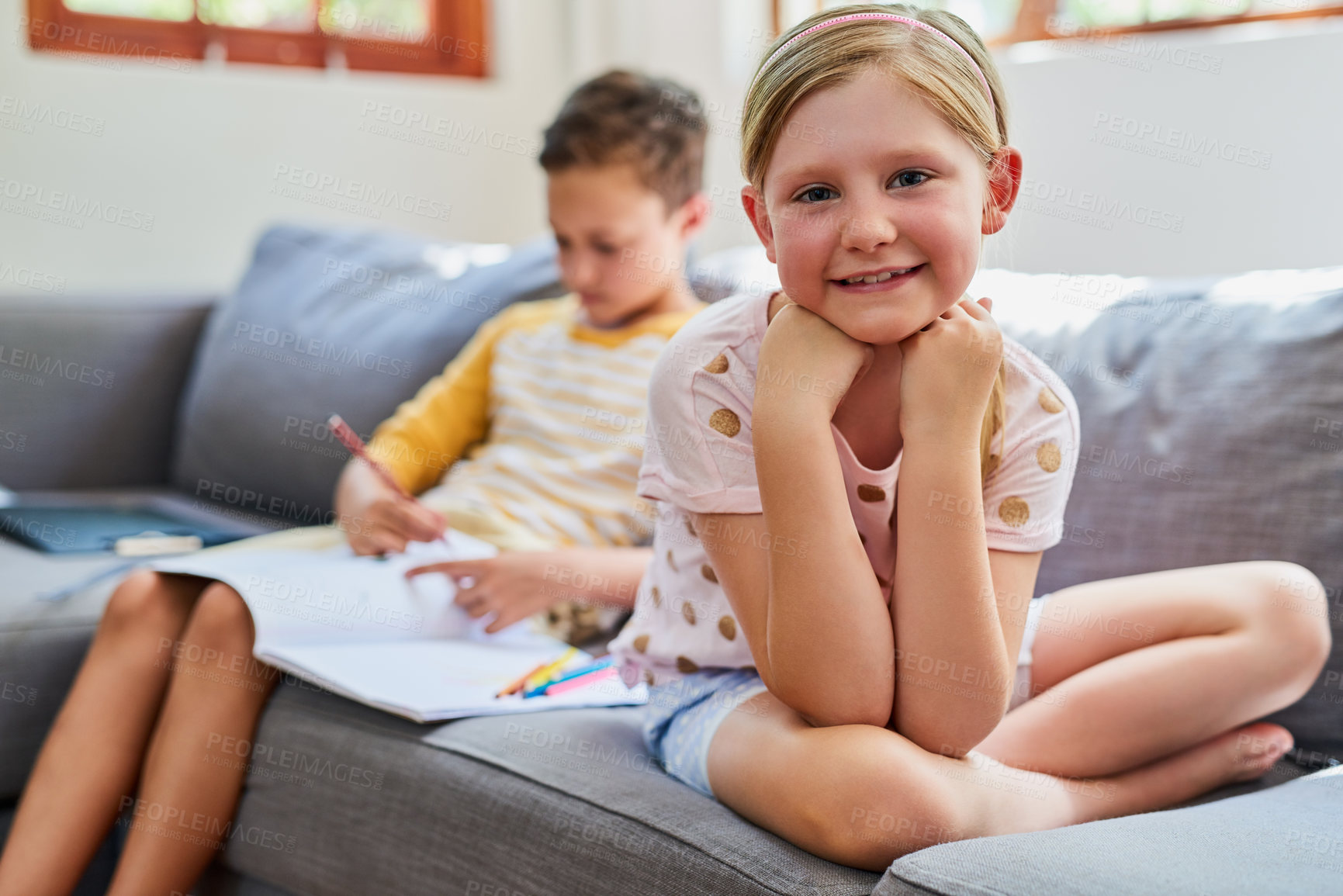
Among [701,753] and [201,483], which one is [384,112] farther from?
[701,753]

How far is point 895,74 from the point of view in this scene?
0.88 meters

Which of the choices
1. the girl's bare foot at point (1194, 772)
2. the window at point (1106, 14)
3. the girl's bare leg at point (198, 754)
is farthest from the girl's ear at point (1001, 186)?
the window at point (1106, 14)

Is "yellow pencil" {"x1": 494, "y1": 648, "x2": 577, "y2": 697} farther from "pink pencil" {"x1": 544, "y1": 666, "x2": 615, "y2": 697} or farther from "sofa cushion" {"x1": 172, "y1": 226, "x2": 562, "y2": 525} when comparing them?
"sofa cushion" {"x1": 172, "y1": 226, "x2": 562, "y2": 525}

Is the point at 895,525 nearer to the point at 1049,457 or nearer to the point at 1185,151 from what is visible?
the point at 1049,457

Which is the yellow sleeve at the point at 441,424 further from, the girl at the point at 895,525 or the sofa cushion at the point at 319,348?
the girl at the point at 895,525

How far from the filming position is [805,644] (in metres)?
0.90

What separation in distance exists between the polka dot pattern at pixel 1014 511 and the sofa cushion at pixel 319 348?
0.99 meters

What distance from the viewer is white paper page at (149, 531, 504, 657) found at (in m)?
1.25

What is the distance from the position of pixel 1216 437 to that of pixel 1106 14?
42.0 inches

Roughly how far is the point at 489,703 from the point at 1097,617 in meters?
0.58

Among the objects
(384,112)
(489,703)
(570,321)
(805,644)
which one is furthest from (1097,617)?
(384,112)

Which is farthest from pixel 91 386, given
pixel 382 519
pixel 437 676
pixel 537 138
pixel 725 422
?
pixel 725 422

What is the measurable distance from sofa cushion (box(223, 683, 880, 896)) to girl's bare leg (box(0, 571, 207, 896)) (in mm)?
129

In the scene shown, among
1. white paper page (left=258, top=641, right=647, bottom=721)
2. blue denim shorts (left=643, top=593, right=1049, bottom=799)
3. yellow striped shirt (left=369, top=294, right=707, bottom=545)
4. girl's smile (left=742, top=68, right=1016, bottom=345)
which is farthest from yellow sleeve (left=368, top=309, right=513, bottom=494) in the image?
girl's smile (left=742, top=68, right=1016, bottom=345)
